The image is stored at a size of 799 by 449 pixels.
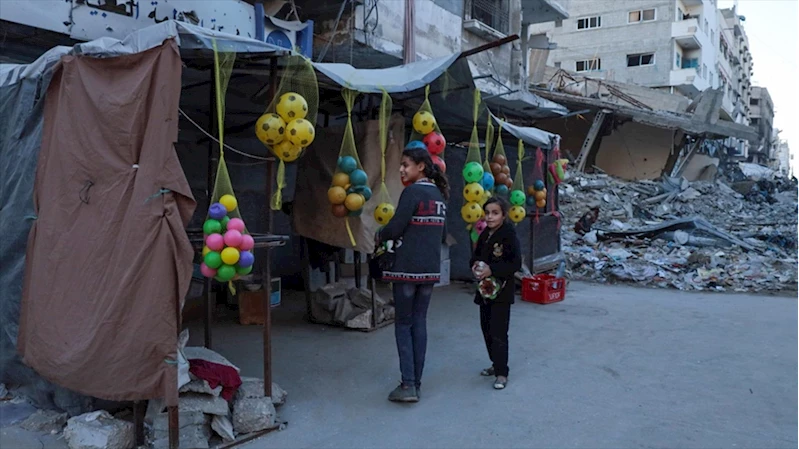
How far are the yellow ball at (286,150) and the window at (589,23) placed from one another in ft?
132

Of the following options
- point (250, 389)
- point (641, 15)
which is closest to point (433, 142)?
point (250, 389)

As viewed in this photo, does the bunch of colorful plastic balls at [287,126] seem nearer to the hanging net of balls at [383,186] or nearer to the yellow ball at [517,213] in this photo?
the hanging net of balls at [383,186]

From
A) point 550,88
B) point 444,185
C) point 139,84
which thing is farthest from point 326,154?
point 550,88

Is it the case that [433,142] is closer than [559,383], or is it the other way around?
[559,383]

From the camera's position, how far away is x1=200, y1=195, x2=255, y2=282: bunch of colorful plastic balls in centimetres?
386

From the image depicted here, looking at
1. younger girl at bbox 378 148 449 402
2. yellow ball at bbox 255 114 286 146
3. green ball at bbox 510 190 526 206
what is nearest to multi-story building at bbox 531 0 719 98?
green ball at bbox 510 190 526 206

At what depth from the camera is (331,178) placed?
6504mm

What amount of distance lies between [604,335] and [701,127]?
22.1 meters

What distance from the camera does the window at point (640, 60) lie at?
38875 mm

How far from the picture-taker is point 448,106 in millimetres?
7027

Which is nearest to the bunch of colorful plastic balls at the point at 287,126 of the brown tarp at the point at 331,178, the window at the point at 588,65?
the brown tarp at the point at 331,178

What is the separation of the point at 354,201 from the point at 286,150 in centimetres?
122

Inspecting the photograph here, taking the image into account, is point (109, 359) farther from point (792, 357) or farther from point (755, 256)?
point (755, 256)

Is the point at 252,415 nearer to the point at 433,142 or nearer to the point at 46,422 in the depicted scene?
the point at 46,422
